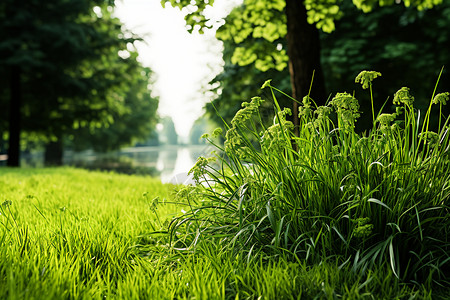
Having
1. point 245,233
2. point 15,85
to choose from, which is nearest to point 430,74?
point 245,233

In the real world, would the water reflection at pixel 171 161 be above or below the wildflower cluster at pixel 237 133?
below

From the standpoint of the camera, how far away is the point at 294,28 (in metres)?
4.33

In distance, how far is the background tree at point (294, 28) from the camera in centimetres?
430

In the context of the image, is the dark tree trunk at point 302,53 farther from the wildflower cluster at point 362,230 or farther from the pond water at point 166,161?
the wildflower cluster at point 362,230

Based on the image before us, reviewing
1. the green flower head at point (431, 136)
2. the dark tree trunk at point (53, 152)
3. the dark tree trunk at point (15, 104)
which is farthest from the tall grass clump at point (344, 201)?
the dark tree trunk at point (53, 152)

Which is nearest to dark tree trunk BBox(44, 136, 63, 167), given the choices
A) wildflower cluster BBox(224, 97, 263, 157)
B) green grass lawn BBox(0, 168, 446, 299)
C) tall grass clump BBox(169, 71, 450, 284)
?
green grass lawn BBox(0, 168, 446, 299)

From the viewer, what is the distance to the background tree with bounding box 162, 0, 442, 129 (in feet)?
14.1

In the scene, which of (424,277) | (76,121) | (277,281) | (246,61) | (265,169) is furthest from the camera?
(76,121)

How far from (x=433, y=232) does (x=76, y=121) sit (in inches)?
517

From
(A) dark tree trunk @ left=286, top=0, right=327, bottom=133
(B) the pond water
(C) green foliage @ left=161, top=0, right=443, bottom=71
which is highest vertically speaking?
(C) green foliage @ left=161, top=0, right=443, bottom=71

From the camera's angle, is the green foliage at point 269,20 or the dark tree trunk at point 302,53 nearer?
the dark tree trunk at point 302,53

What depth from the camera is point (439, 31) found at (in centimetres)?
926

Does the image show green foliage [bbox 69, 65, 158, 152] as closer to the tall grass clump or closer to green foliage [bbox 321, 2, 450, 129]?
green foliage [bbox 321, 2, 450, 129]

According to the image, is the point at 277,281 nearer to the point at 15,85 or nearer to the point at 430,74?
the point at 430,74
